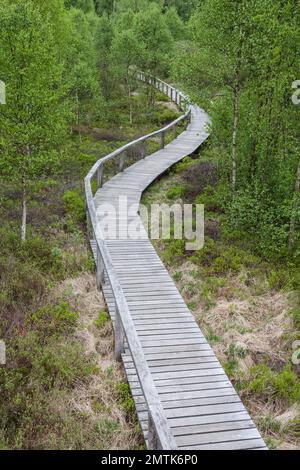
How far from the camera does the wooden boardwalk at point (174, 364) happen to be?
20.3 feet

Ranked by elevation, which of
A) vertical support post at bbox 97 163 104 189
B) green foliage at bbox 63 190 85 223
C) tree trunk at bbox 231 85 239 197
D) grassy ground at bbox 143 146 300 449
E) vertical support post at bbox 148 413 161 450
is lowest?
grassy ground at bbox 143 146 300 449

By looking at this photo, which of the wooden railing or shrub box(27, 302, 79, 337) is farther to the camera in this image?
shrub box(27, 302, 79, 337)

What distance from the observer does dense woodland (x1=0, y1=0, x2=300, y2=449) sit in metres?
6.76

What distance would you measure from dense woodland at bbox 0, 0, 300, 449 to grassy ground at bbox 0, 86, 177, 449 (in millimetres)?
27

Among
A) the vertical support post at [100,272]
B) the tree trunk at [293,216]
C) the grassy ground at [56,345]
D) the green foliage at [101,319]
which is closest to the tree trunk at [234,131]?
the tree trunk at [293,216]

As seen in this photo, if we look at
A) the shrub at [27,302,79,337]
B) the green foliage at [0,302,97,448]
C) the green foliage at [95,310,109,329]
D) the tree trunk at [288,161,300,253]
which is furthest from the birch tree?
the tree trunk at [288,161,300,253]

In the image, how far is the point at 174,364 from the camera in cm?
757

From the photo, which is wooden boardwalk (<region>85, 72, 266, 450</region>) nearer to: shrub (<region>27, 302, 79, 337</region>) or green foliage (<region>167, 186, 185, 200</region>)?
shrub (<region>27, 302, 79, 337</region>)

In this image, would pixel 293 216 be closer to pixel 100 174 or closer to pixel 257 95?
pixel 257 95

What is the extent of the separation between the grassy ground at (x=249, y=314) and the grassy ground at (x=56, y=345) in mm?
2080

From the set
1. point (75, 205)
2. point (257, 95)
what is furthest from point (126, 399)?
point (257, 95)

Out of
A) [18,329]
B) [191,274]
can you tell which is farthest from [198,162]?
[18,329]

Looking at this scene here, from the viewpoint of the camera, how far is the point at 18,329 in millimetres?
8328

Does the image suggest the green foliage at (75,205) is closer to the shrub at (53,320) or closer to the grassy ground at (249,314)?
the grassy ground at (249,314)
